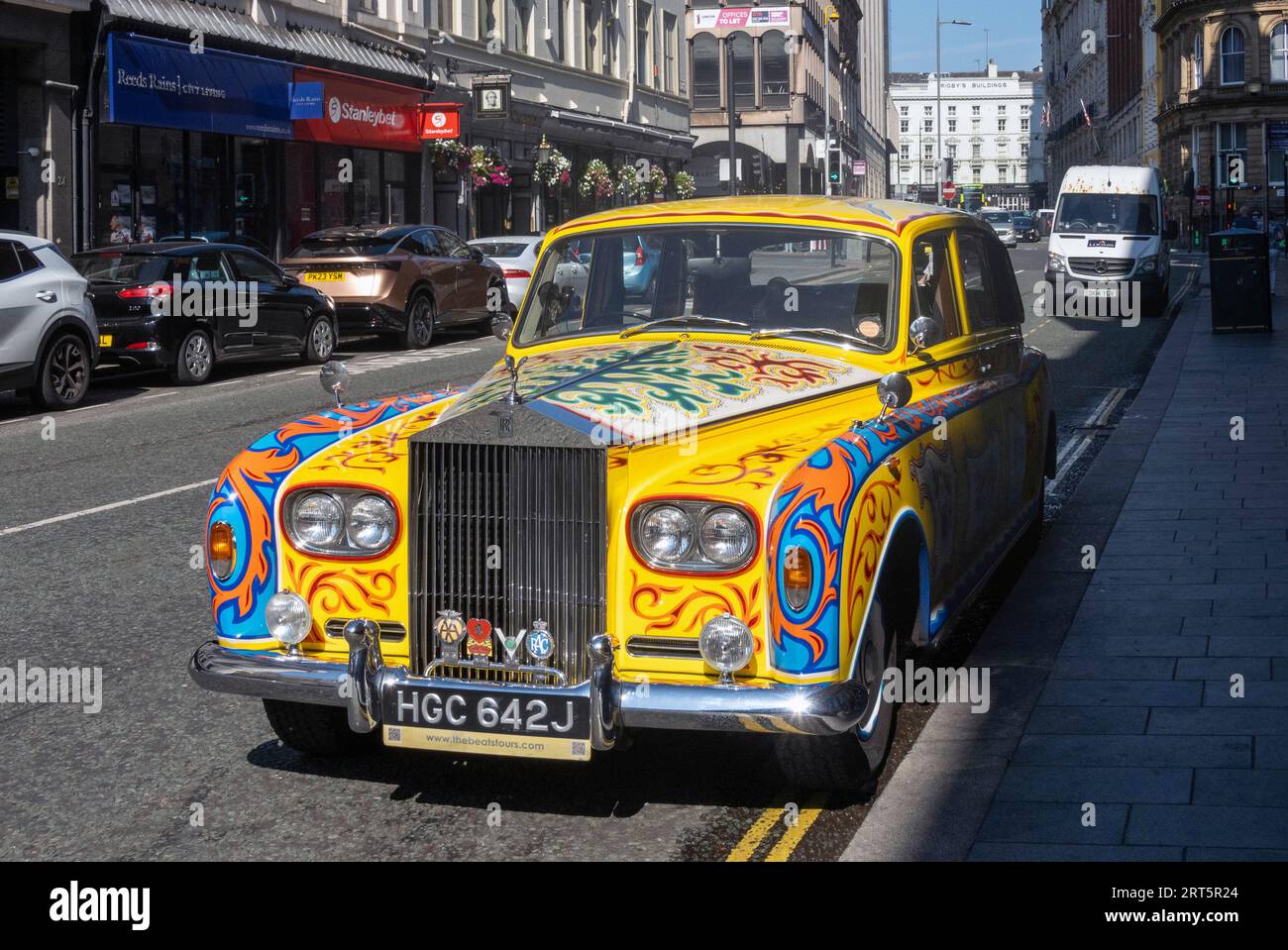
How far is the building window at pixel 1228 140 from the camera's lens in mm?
79250

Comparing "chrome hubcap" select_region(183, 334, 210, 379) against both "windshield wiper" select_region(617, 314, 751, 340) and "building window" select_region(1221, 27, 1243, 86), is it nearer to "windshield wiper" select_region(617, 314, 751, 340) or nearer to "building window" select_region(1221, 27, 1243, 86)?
"windshield wiper" select_region(617, 314, 751, 340)

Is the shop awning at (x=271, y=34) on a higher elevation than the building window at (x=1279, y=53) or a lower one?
lower

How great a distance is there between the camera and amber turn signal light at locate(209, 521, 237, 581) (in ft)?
16.0

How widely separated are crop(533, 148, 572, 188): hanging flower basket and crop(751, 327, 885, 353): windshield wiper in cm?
3519

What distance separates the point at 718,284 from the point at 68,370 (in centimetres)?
1124

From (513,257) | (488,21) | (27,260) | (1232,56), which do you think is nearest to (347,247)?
(513,257)

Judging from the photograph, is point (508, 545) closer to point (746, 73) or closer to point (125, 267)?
point (125, 267)

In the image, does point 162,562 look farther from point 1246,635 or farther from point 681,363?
point 1246,635

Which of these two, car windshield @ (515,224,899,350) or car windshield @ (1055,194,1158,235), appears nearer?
car windshield @ (515,224,899,350)

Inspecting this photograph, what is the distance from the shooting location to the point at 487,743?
438cm

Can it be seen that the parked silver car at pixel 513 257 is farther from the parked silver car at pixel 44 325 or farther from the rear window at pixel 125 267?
the parked silver car at pixel 44 325

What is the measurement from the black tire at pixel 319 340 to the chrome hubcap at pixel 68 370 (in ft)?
14.2

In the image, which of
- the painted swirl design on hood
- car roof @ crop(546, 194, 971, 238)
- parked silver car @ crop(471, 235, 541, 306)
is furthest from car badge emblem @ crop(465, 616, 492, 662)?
parked silver car @ crop(471, 235, 541, 306)

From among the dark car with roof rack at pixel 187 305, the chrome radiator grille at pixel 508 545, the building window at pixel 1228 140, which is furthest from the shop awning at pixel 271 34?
the building window at pixel 1228 140
